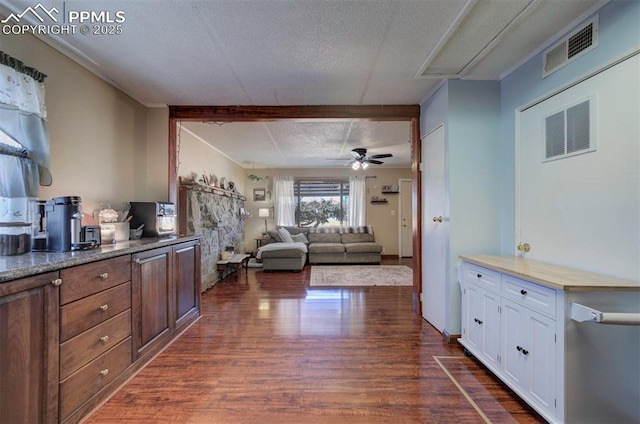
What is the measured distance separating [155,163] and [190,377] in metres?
2.31

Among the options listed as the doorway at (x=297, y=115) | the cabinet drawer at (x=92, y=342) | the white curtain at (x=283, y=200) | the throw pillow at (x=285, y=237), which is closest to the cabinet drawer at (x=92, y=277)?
the cabinet drawer at (x=92, y=342)

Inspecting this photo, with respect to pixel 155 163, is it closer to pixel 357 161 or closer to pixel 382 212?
pixel 357 161

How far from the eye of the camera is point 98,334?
67.8 inches

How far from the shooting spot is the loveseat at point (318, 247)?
19.2 feet

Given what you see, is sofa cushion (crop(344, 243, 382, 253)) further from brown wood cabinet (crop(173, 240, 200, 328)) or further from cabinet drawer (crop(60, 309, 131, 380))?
cabinet drawer (crop(60, 309, 131, 380))

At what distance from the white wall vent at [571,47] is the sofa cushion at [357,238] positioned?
5.48 metres

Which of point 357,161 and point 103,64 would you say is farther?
point 357,161

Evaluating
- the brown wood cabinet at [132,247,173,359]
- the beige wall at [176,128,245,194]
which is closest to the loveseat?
the beige wall at [176,128,245,194]

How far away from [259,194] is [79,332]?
20.7ft

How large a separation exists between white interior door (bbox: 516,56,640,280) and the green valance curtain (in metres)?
3.53

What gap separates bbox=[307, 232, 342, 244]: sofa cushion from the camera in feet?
23.7

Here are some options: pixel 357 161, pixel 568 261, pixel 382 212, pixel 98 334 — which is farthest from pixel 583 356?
pixel 382 212

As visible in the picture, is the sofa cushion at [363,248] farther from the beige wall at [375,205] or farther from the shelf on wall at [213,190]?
the shelf on wall at [213,190]

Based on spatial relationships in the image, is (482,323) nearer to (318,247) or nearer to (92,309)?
(92,309)
